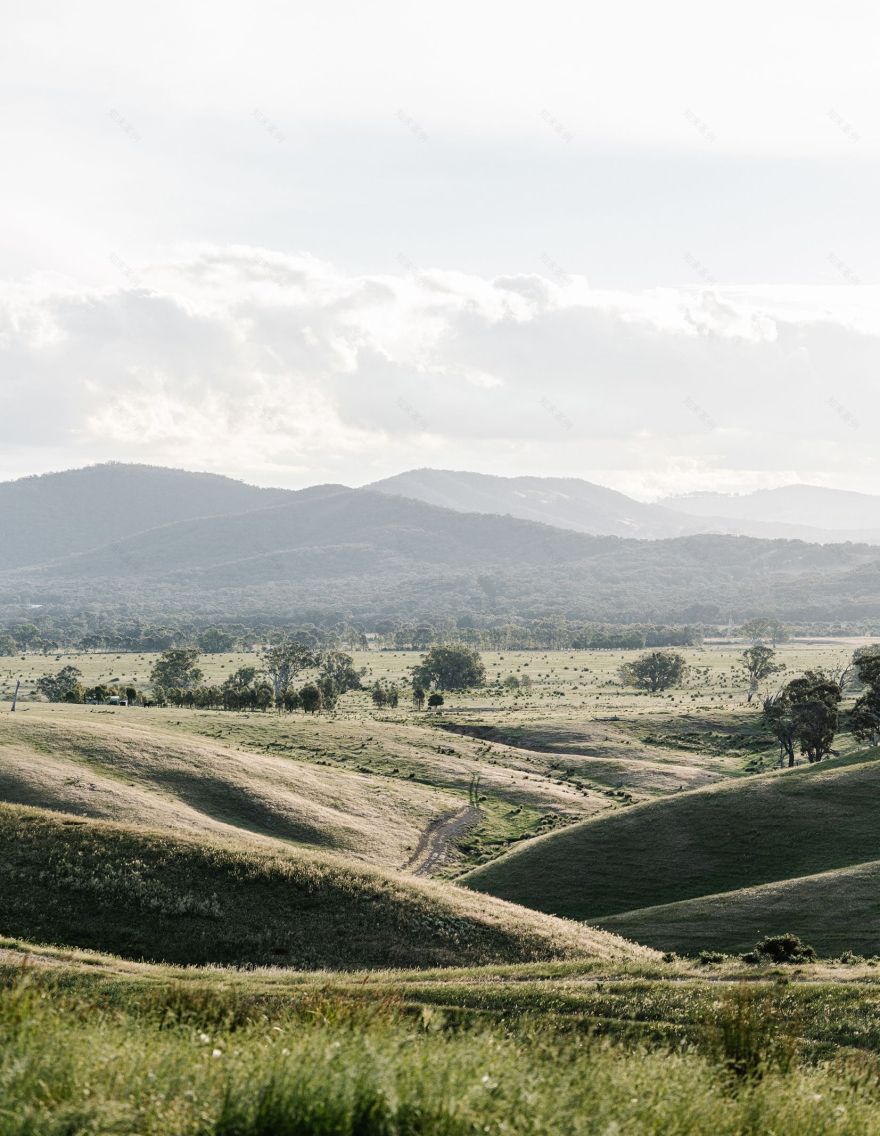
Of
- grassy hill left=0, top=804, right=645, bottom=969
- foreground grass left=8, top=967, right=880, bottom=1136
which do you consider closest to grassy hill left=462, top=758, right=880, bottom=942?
grassy hill left=0, top=804, right=645, bottom=969

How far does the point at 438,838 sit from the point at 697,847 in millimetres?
26000

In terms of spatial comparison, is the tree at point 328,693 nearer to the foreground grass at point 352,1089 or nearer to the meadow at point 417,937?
the meadow at point 417,937

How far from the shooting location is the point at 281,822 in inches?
3115

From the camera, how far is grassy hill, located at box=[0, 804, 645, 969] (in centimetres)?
3753

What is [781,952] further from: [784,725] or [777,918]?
[784,725]

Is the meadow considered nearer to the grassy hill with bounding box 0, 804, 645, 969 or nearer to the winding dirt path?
the grassy hill with bounding box 0, 804, 645, 969

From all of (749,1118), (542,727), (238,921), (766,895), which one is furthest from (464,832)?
(749,1118)

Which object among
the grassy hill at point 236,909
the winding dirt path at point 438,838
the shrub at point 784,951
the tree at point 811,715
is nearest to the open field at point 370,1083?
the shrub at point 784,951

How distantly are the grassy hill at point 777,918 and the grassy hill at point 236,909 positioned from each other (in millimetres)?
4442

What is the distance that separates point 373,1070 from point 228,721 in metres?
129

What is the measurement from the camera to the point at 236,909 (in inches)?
1603

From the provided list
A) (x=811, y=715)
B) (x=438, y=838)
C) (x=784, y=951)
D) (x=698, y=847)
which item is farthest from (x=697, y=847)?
(x=811, y=715)

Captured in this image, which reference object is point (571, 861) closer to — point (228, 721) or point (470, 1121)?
point (470, 1121)

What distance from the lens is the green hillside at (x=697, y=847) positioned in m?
61.5
